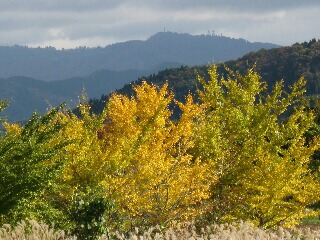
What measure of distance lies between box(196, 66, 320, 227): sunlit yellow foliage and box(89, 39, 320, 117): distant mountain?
142178 mm

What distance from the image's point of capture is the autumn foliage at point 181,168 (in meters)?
12.7

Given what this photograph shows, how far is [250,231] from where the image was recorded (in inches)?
368

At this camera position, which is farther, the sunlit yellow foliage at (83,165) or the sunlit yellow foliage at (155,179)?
the sunlit yellow foliage at (83,165)

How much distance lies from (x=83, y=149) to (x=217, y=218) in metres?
4.88

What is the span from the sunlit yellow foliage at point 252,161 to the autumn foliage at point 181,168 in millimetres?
31

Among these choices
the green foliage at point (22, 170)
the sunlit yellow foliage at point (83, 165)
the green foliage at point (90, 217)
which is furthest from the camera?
the sunlit yellow foliage at point (83, 165)

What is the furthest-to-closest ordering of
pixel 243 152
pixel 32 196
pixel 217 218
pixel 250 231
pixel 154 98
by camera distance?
pixel 154 98, pixel 243 152, pixel 217 218, pixel 32 196, pixel 250 231

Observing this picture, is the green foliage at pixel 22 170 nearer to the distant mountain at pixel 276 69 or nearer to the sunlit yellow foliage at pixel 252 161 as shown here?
the sunlit yellow foliage at pixel 252 161

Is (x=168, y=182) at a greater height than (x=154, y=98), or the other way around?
(x=154, y=98)

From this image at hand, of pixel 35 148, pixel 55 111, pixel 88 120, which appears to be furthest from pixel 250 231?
pixel 88 120

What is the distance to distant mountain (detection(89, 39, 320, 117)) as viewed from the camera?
16388 cm

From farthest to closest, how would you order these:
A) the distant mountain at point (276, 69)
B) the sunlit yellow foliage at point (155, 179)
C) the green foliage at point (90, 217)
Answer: the distant mountain at point (276, 69)
the sunlit yellow foliage at point (155, 179)
the green foliage at point (90, 217)

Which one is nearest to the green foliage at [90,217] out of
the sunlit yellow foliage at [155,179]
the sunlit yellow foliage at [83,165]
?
the sunlit yellow foliage at [155,179]

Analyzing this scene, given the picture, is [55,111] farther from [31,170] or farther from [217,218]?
[217,218]
